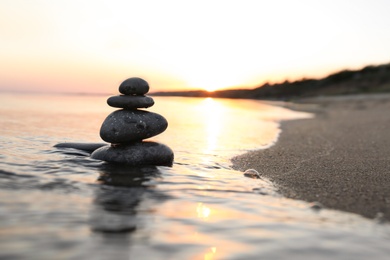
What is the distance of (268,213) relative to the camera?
5.57 metres

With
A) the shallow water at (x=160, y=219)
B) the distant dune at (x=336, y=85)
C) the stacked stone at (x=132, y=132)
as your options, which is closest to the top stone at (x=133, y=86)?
the stacked stone at (x=132, y=132)

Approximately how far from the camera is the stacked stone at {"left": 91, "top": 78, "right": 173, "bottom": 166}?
933 cm

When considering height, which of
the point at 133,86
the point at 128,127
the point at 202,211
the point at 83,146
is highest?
the point at 133,86

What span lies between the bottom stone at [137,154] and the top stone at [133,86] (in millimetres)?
1505

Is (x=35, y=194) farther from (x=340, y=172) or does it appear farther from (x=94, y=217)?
(x=340, y=172)

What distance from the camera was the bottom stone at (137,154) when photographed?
9.20m

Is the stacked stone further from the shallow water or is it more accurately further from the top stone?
the shallow water

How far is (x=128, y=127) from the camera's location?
9727 mm

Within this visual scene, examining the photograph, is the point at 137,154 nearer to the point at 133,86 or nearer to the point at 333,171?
the point at 133,86

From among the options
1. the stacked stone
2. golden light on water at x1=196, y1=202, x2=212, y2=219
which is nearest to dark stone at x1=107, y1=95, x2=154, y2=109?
the stacked stone

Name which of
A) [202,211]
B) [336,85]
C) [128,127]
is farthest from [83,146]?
[336,85]

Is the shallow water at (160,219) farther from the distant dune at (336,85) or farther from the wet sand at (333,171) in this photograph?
the distant dune at (336,85)

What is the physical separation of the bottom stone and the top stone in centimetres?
151

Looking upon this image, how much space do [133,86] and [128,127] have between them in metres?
1.21
